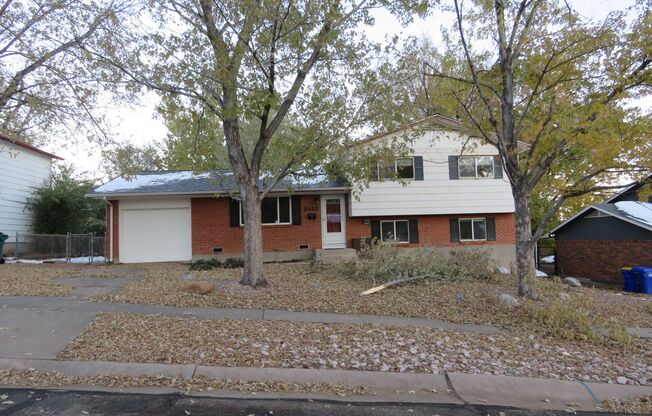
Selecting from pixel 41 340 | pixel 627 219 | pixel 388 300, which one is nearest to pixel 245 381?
pixel 41 340

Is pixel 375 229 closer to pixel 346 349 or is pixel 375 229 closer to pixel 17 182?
pixel 346 349

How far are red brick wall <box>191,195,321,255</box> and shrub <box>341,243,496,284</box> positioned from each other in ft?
16.9

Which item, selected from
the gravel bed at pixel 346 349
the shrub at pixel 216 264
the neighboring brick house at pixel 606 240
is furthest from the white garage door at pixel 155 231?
the neighboring brick house at pixel 606 240

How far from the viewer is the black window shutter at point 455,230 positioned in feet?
60.1

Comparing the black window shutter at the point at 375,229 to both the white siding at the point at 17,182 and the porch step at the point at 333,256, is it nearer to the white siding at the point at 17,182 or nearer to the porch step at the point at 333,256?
the porch step at the point at 333,256

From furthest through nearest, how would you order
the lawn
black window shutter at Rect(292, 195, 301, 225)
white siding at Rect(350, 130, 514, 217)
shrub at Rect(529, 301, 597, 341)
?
1. white siding at Rect(350, 130, 514, 217)
2. black window shutter at Rect(292, 195, 301, 225)
3. the lawn
4. shrub at Rect(529, 301, 597, 341)

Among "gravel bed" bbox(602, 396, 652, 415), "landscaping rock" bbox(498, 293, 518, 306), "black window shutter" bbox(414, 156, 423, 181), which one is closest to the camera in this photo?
"gravel bed" bbox(602, 396, 652, 415)

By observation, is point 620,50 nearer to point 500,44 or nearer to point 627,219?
point 500,44

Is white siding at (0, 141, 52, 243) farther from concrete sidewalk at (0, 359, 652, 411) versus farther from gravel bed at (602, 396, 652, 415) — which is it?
gravel bed at (602, 396, 652, 415)

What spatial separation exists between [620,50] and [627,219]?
47.2ft

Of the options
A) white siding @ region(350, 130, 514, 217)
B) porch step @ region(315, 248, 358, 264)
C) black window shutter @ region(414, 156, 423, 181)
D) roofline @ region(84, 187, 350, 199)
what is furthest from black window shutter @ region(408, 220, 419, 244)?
porch step @ region(315, 248, 358, 264)

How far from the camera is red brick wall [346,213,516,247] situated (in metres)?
17.8

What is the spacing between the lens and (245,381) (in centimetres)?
521

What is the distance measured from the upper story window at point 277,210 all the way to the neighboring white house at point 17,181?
457 inches
